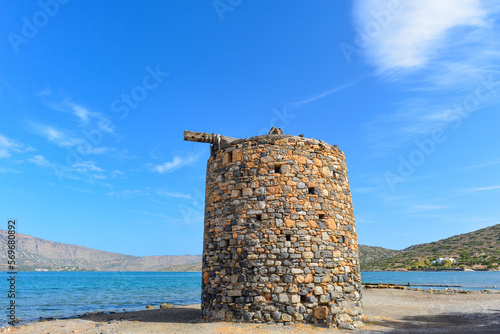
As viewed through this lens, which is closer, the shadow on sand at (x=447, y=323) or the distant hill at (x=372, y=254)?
the shadow on sand at (x=447, y=323)

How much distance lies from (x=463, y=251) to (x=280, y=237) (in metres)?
91.5

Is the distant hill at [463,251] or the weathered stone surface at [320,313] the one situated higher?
the distant hill at [463,251]

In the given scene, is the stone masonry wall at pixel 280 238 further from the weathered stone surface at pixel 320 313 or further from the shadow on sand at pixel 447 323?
the shadow on sand at pixel 447 323

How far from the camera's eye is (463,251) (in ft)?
268

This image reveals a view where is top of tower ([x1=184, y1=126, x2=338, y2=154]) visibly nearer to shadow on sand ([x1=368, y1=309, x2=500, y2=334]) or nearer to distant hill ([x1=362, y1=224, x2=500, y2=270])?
shadow on sand ([x1=368, y1=309, x2=500, y2=334])

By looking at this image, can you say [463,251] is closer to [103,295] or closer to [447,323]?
[103,295]

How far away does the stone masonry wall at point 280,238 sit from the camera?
9.30m

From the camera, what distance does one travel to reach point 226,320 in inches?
378

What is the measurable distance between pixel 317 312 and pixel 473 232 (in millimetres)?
110477

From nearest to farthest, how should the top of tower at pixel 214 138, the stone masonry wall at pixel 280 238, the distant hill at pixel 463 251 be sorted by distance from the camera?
the stone masonry wall at pixel 280 238 → the top of tower at pixel 214 138 → the distant hill at pixel 463 251

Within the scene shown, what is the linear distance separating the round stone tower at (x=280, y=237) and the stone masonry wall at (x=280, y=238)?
0.09ft

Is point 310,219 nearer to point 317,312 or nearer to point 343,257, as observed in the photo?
point 343,257

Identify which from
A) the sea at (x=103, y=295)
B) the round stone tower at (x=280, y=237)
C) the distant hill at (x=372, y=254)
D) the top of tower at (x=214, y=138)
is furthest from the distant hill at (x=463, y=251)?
the top of tower at (x=214, y=138)

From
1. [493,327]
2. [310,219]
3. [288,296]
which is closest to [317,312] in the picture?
[288,296]
